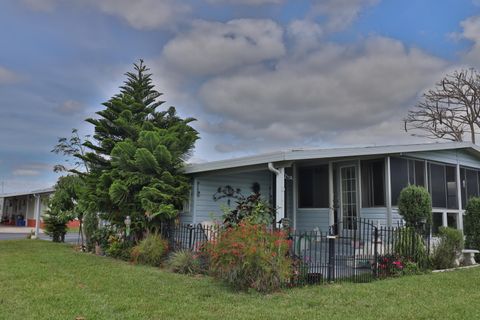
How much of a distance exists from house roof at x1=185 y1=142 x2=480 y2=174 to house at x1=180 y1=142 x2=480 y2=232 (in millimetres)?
23

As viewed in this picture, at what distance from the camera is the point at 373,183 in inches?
459

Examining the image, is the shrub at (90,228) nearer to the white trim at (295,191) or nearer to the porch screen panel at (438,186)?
the white trim at (295,191)

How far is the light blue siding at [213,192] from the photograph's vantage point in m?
12.9

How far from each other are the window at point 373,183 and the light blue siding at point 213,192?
12.1ft

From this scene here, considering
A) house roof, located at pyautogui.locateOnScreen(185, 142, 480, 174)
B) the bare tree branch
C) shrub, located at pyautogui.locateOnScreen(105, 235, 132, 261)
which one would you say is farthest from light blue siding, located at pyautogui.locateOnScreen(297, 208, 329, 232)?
the bare tree branch

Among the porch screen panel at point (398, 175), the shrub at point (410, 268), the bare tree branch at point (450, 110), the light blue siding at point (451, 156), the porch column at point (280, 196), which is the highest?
the bare tree branch at point (450, 110)

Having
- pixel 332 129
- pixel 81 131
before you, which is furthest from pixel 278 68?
pixel 81 131

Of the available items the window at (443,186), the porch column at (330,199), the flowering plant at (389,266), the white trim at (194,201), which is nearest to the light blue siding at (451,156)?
the window at (443,186)

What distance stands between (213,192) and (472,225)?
7555 mm

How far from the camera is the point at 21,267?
33.0 ft

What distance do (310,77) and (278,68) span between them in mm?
1362

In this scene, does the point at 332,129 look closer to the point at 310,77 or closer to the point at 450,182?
the point at 310,77

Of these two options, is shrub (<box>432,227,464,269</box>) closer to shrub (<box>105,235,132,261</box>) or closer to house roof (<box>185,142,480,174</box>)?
house roof (<box>185,142,480,174</box>)

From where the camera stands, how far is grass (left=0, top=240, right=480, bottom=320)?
588cm
